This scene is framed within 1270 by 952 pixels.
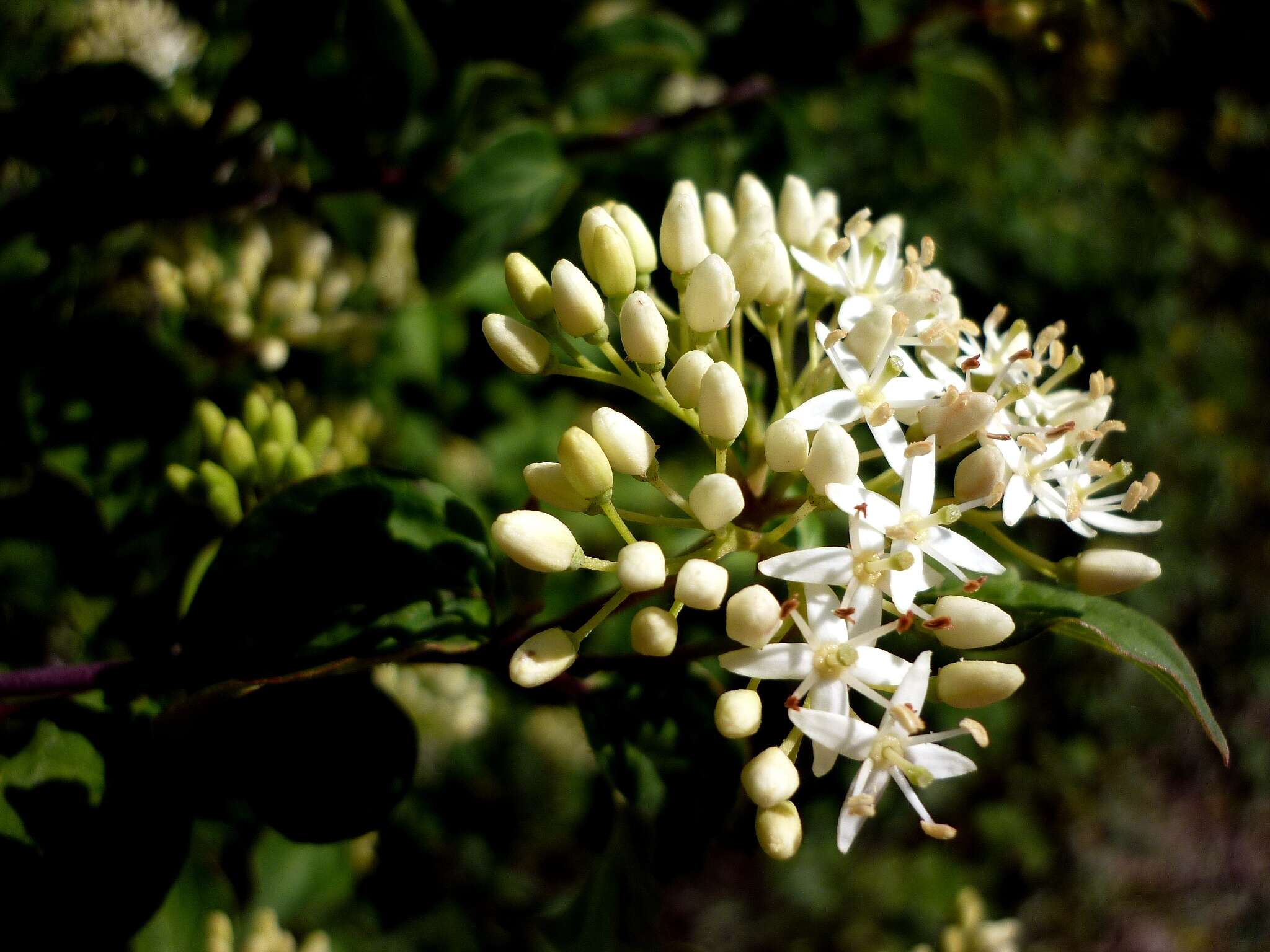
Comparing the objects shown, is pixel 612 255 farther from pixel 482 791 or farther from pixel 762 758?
pixel 482 791

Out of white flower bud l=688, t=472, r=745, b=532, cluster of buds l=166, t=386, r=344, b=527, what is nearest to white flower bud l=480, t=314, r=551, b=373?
white flower bud l=688, t=472, r=745, b=532

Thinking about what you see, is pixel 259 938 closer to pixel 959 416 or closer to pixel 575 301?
pixel 575 301

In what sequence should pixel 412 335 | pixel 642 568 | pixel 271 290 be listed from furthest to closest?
pixel 412 335 → pixel 271 290 → pixel 642 568

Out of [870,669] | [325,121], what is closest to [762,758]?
[870,669]

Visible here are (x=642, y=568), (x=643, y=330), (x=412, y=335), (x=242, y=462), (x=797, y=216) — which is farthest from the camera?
(x=412, y=335)

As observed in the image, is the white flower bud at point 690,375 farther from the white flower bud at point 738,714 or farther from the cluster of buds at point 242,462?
the cluster of buds at point 242,462

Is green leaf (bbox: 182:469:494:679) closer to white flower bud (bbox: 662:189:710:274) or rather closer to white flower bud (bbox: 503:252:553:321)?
white flower bud (bbox: 503:252:553:321)

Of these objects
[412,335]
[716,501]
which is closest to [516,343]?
[716,501]
